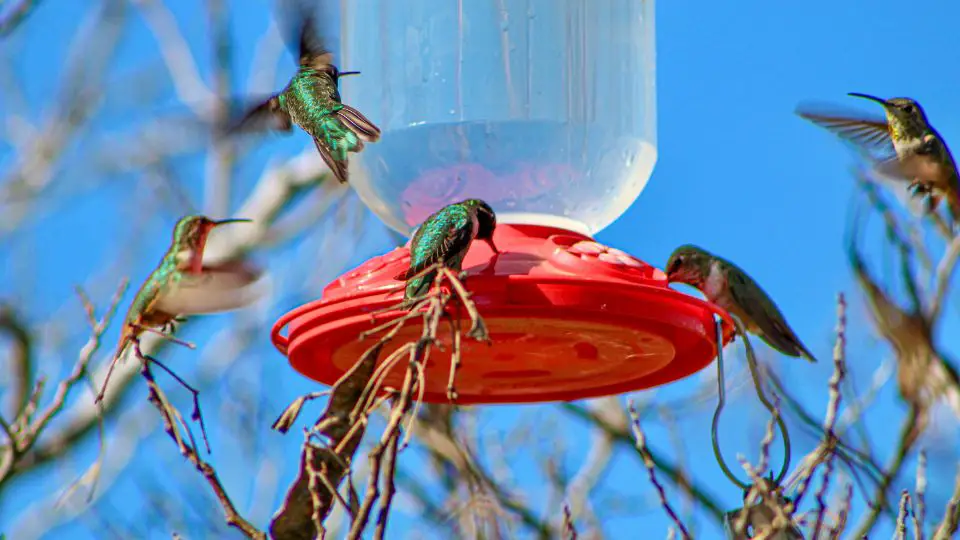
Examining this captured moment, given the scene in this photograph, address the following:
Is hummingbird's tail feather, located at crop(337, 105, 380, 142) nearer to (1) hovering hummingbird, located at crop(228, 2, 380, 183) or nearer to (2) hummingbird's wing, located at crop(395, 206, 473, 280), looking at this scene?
(1) hovering hummingbird, located at crop(228, 2, 380, 183)

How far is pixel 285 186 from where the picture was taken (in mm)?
10930

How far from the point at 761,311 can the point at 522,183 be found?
3.65 ft

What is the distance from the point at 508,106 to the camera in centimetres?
499

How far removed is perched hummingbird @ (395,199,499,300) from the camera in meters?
3.76

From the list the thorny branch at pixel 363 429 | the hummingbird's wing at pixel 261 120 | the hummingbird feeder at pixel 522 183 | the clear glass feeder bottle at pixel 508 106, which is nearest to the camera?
the thorny branch at pixel 363 429

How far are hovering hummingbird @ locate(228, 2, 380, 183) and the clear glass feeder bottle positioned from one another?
27cm

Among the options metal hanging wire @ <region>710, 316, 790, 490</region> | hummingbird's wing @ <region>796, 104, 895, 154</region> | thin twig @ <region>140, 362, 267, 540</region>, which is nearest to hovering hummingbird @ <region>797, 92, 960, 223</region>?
hummingbird's wing @ <region>796, 104, 895, 154</region>

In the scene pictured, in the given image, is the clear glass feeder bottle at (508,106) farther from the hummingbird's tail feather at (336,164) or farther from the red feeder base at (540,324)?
the red feeder base at (540,324)

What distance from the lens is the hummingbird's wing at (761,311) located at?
5273 mm

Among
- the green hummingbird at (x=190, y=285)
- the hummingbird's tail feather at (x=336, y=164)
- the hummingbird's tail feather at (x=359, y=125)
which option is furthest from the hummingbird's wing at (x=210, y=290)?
the hummingbird's tail feather at (x=359, y=125)

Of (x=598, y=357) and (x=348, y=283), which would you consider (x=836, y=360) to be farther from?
(x=348, y=283)

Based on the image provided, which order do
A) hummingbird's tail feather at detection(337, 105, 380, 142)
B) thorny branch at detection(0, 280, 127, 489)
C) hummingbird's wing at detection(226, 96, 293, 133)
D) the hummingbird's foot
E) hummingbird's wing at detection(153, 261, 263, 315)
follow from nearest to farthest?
the hummingbird's foot → hummingbird's tail feather at detection(337, 105, 380, 142) → thorny branch at detection(0, 280, 127, 489) → hummingbird's wing at detection(153, 261, 263, 315) → hummingbird's wing at detection(226, 96, 293, 133)

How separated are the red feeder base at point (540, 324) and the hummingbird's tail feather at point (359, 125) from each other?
36cm

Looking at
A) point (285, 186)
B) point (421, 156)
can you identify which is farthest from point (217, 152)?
point (421, 156)
